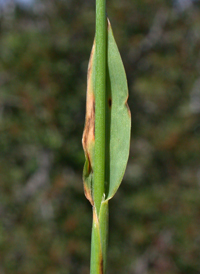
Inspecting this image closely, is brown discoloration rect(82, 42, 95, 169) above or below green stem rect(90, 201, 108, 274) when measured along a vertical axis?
above

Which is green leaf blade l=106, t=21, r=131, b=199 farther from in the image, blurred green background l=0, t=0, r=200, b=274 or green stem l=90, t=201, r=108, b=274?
blurred green background l=0, t=0, r=200, b=274

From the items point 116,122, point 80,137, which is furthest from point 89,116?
point 80,137

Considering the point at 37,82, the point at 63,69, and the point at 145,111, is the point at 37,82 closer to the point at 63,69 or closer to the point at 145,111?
the point at 63,69

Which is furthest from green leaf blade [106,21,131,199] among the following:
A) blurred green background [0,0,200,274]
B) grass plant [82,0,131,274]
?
blurred green background [0,0,200,274]

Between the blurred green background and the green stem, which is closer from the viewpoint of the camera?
the green stem

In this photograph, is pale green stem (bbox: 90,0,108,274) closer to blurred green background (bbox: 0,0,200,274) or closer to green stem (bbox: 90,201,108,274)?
green stem (bbox: 90,201,108,274)

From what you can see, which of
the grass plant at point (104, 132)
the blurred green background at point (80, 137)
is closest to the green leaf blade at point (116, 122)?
the grass plant at point (104, 132)

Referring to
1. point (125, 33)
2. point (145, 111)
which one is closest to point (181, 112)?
point (145, 111)

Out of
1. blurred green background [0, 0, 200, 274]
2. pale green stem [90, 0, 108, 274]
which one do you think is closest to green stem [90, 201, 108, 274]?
pale green stem [90, 0, 108, 274]
